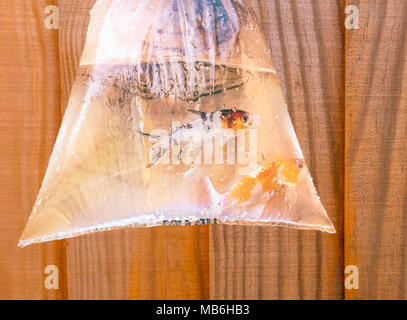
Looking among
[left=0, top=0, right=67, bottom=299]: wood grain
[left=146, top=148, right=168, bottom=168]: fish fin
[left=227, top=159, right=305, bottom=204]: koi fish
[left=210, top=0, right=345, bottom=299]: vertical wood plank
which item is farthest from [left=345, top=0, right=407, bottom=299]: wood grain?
[left=0, top=0, right=67, bottom=299]: wood grain

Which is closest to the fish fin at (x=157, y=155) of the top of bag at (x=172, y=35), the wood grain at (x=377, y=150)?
the top of bag at (x=172, y=35)

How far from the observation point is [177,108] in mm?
490

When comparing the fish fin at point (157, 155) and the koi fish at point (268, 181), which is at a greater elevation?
the fish fin at point (157, 155)

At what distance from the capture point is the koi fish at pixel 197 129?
49 centimetres

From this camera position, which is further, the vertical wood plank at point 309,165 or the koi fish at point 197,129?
the vertical wood plank at point 309,165

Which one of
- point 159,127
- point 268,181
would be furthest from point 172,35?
point 268,181

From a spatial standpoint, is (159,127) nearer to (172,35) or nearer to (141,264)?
(172,35)

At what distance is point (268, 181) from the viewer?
0.51 meters

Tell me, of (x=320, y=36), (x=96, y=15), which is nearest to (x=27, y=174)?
(x=96, y=15)

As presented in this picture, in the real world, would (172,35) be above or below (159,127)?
above

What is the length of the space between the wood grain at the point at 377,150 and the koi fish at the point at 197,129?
0.98ft

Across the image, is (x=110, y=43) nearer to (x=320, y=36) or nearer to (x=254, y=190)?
(x=254, y=190)

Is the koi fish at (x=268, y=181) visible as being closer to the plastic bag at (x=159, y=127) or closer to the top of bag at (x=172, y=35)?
the plastic bag at (x=159, y=127)

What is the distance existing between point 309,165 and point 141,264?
1.11 feet
